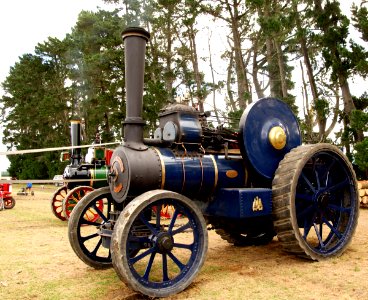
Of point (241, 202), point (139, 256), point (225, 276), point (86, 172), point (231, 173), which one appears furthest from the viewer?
point (86, 172)

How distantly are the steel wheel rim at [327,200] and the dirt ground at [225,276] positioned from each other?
28cm

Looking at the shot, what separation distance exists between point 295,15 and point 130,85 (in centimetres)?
1165

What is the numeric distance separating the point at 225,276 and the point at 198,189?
103cm

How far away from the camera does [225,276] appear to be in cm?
421

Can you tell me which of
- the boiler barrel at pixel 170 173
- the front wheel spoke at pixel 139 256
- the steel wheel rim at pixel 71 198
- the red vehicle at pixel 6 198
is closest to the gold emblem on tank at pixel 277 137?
the boiler barrel at pixel 170 173

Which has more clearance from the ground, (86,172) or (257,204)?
(86,172)

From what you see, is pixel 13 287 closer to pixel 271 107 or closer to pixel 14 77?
pixel 271 107

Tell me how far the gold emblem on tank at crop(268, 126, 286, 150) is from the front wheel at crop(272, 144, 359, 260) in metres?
0.18

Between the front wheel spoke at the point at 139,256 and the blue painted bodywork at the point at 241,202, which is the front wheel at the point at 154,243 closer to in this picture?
the front wheel spoke at the point at 139,256

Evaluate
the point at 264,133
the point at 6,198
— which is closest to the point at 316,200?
the point at 264,133

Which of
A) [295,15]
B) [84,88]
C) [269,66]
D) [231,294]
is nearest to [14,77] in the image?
[84,88]

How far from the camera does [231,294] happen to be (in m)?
3.57

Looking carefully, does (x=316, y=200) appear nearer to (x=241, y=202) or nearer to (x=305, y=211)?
(x=305, y=211)

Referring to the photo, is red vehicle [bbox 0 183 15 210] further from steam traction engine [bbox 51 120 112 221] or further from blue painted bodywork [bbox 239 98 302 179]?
blue painted bodywork [bbox 239 98 302 179]
